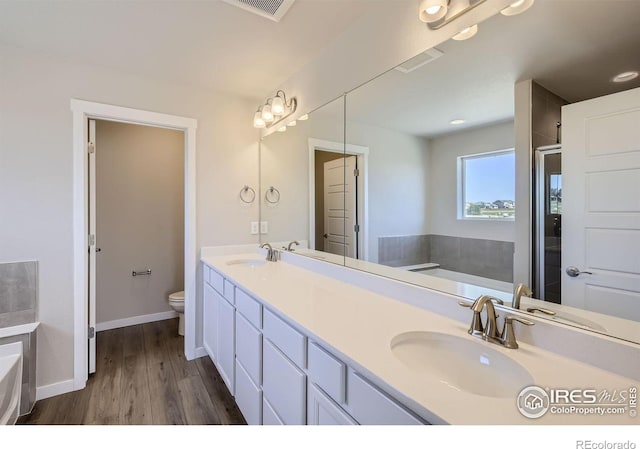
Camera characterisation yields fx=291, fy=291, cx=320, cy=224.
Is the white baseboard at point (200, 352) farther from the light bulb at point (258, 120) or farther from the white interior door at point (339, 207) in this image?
the light bulb at point (258, 120)

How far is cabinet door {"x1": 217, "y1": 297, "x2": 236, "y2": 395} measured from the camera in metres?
1.84

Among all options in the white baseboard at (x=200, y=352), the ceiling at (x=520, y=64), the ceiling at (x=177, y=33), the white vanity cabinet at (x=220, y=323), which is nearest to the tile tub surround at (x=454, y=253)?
the ceiling at (x=520, y=64)

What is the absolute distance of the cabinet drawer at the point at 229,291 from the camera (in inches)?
73.0

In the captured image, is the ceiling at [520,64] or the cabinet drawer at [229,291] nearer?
the ceiling at [520,64]

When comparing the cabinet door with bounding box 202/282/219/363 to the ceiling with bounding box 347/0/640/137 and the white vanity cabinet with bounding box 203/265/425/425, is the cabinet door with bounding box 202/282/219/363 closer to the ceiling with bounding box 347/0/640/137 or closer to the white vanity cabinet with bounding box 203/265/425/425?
the white vanity cabinet with bounding box 203/265/425/425

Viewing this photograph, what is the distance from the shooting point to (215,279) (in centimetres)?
224

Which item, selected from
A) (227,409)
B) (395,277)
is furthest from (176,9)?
(227,409)

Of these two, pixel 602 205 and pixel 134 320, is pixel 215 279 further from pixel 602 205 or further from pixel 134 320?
pixel 602 205

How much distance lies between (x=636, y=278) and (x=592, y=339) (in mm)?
209

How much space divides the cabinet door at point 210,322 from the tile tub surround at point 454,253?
4.46ft

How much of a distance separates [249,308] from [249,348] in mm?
215

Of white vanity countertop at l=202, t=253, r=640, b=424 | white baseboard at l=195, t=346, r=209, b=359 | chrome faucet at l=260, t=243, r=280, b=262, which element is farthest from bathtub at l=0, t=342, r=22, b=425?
chrome faucet at l=260, t=243, r=280, b=262

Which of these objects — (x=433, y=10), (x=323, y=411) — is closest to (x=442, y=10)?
(x=433, y=10)

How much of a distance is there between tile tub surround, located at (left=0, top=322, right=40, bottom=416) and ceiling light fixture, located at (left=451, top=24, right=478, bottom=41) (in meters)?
2.97
